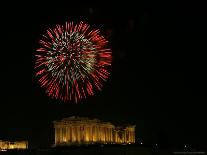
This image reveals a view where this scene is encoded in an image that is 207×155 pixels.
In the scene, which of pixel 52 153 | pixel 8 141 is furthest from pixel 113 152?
pixel 8 141

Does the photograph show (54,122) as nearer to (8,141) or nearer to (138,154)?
(8,141)

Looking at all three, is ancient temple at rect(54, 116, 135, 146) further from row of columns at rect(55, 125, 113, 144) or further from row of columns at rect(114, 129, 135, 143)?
row of columns at rect(114, 129, 135, 143)

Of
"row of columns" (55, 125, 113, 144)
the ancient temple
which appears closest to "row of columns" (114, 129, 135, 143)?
the ancient temple

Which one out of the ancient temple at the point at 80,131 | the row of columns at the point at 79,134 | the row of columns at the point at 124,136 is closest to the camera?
the ancient temple at the point at 80,131

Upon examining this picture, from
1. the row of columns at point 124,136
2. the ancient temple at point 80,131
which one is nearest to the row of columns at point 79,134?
the ancient temple at point 80,131

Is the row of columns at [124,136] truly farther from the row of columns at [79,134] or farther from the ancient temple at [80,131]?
the row of columns at [79,134]

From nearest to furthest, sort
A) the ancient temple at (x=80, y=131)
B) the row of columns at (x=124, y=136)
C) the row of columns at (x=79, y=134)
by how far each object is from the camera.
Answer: the ancient temple at (x=80, y=131)
the row of columns at (x=79, y=134)
the row of columns at (x=124, y=136)

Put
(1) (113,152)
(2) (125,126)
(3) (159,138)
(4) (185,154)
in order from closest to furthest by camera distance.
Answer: (1) (113,152)
(4) (185,154)
(3) (159,138)
(2) (125,126)

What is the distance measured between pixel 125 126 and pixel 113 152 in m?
64.9

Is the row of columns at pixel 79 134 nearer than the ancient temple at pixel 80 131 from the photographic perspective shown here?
No

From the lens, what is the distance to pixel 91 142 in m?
152

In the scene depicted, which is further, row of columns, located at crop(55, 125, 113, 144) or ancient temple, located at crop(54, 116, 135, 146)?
row of columns, located at crop(55, 125, 113, 144)

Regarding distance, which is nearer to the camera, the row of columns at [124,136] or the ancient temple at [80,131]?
the ancient temple at [80,131]

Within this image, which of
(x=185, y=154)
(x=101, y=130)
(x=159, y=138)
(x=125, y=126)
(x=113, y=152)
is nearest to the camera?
(x=113, y=152)
